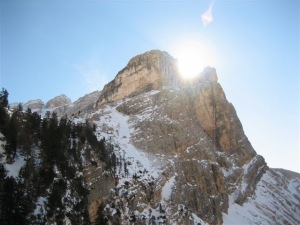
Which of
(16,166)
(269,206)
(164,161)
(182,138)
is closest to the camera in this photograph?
(16,166)

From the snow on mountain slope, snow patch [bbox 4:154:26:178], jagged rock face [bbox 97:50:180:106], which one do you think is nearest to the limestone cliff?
Result: jagged rock face [bbox 97:50:180:106]

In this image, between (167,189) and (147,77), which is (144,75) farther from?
(167,189)

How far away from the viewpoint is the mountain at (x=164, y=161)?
6950 cm

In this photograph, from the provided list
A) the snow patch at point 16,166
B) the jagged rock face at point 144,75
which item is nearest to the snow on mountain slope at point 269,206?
the jagged rock face at point 144,75

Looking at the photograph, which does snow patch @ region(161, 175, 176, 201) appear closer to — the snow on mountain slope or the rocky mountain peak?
the snow on mountain slope

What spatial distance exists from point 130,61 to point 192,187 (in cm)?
7066

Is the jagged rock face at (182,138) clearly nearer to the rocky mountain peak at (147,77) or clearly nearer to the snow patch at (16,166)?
the rocky mountain peak at (147,77)

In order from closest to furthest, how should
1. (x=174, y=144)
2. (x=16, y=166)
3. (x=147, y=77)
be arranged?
(x=16, y=166)
(x=174, y=144)
(x=147, y=77)

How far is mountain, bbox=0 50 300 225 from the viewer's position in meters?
69.5

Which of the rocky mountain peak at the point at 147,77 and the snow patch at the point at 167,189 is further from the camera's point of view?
the rocky mountain peak at the point at 147,77

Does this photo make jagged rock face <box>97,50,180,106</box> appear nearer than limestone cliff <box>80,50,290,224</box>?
No

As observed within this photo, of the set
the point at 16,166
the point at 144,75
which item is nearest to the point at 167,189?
the point at 16,166

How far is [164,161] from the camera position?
90250mm

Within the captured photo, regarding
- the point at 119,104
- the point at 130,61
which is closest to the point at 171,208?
the point at 119,104
